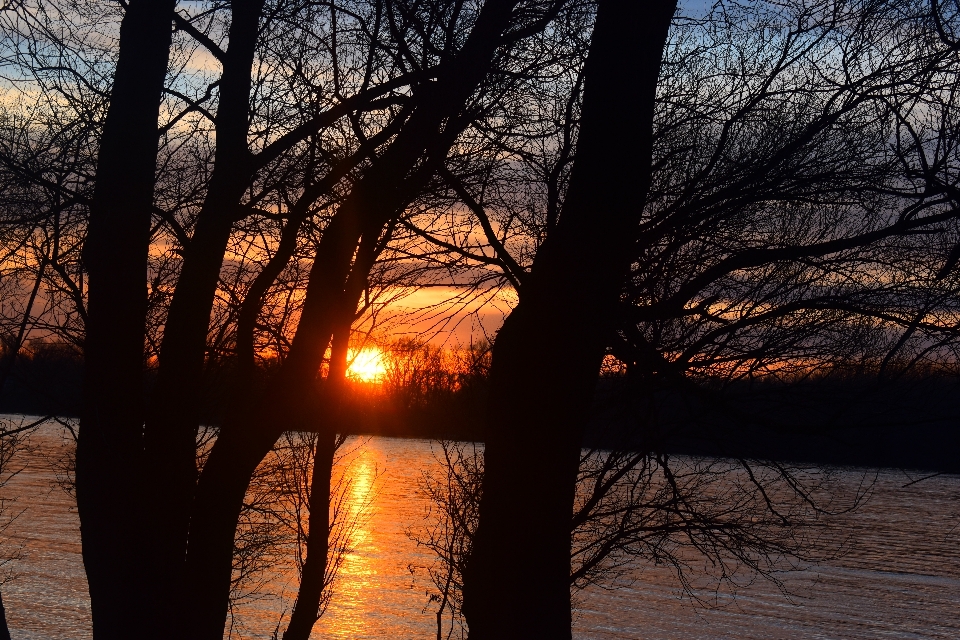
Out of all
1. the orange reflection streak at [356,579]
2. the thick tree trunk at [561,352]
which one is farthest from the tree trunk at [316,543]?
the orange reflection streak at [356,579]

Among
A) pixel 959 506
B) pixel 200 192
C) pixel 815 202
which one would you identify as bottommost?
pixel 959 506

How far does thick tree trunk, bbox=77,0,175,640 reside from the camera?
171 inches

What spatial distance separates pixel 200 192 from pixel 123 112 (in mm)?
3632

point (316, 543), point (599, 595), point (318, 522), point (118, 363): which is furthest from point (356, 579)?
point (118, 363)

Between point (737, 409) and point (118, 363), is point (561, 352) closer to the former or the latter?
point (737, 409)

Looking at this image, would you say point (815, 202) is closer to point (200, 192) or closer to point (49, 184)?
point (49, 184)

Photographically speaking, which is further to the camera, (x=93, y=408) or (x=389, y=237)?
(x=389, y=237)

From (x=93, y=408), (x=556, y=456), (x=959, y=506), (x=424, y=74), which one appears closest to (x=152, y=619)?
(x=93, y=408)

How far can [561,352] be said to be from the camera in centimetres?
410

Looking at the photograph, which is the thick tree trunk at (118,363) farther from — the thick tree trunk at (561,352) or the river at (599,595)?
the river at (599,595)

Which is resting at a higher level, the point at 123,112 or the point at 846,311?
the point at 123,112

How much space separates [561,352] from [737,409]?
1.65m

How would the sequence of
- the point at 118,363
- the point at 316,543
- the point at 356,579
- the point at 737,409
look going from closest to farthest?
the point at 118,363, the point at 737,409, the point at 316,543, the point at 356,579

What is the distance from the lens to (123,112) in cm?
446
